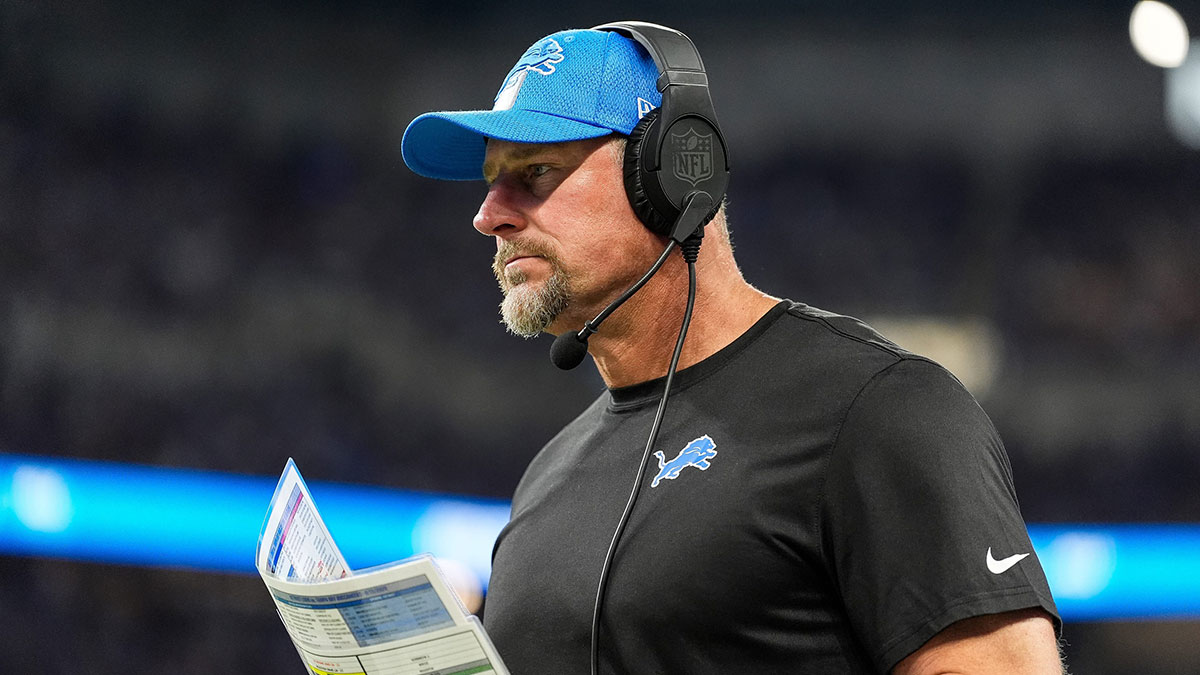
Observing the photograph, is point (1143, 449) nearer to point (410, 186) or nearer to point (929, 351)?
point (929, 351)

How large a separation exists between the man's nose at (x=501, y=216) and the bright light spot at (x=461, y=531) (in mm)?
2250

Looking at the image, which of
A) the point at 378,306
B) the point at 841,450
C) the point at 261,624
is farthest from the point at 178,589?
the point at 841,450

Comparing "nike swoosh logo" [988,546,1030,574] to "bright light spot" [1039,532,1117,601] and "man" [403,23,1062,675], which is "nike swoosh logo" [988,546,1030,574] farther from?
"bright light spot" [1039,532,1117,601]

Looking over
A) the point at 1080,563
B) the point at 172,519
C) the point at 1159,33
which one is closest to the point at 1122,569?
the point at 1080,563

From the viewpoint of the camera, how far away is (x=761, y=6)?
4.12 metres

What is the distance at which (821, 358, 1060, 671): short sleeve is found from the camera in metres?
0.73

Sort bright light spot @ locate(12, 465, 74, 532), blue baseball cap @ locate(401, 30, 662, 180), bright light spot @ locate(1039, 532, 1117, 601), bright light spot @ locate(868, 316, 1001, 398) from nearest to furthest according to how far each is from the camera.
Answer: blue baseball cap @ locate(401, 30, 662, 180) < bright light spot @ locate(12, 465, 74, 532) < bright light spot @ locate(1039, 532, 1117, 601) < bright light spot @ locate(868, 316, 1001, 398)

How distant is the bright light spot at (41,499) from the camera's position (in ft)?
9.27

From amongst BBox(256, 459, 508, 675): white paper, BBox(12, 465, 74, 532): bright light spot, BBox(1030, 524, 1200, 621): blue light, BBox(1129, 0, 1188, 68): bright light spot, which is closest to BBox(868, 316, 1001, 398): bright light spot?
BBox(1030, 524, 1200, 621): blue light

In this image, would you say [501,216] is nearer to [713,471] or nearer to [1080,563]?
[713,471]

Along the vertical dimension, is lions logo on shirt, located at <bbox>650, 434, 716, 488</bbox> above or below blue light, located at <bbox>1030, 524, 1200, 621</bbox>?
above

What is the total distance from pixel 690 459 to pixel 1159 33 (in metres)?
3.66

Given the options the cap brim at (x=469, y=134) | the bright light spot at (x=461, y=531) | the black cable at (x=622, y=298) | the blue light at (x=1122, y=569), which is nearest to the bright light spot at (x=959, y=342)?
the blue light at (x=1122, y=569)

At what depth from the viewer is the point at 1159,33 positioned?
386 centimetres
